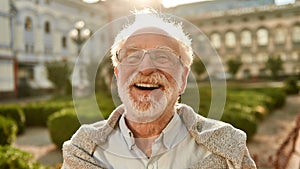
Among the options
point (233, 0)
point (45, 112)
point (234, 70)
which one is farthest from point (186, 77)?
point (233, 0)

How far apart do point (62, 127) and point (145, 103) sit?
611 centimetres

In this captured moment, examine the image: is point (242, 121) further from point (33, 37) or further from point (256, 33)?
point (256, 33)

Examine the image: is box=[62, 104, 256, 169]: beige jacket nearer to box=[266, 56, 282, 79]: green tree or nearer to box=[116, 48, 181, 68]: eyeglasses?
box=[116, 48, 181, 68]: eyeglasses

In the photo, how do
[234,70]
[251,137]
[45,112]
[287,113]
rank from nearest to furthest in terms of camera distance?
[251,137]
[45,112]
[287,113]
[234,70]

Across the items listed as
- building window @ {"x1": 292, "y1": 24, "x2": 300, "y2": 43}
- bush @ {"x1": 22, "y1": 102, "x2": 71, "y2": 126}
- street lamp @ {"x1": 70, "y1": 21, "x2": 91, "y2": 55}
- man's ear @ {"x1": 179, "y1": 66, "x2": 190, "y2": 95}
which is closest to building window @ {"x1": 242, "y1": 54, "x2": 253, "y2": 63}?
building window @ {"x1": 292, "y1": 24, "x2": 300, "y2": 43}

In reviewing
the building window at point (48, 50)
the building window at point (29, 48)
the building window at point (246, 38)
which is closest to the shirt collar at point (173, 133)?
the building window at point (29, 48)

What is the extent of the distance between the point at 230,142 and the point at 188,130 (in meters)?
0.14

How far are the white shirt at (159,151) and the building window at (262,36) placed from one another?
4296cm

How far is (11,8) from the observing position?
77.5 ft

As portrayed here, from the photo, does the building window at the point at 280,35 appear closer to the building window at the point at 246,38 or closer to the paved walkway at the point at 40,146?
the building window at the point at 246,38

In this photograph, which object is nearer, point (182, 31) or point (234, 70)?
point (182, 31)

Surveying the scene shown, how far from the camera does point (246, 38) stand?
43.5 metres

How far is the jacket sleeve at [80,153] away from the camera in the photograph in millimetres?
1203

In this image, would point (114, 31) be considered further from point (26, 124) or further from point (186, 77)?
point (26, 124)
